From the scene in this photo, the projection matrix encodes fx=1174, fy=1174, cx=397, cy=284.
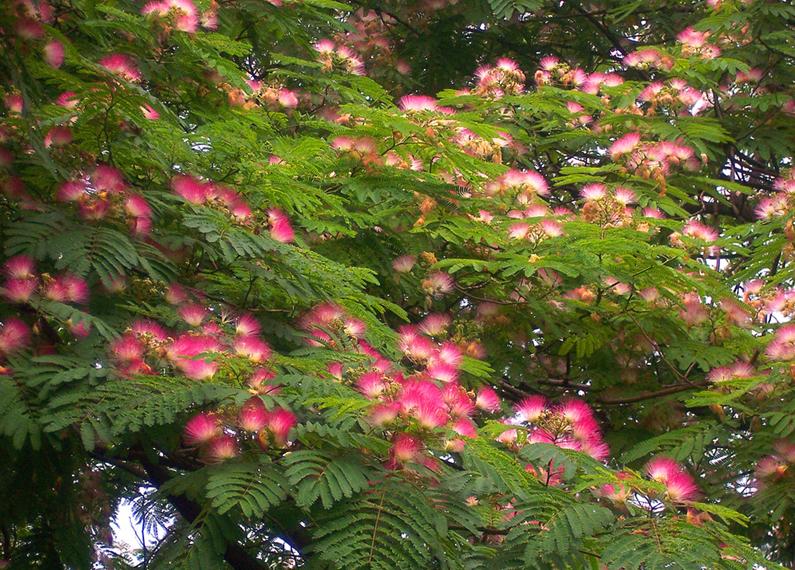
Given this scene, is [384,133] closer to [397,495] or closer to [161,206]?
[161,206]

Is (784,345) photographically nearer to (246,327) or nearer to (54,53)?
(246,327)

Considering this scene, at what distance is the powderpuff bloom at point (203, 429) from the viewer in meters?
3.45

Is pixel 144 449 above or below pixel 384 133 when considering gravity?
below

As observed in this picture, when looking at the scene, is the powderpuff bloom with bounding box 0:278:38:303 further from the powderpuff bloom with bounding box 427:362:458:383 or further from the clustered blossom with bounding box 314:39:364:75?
the clustered blossom with bounding box 314:39:364:75

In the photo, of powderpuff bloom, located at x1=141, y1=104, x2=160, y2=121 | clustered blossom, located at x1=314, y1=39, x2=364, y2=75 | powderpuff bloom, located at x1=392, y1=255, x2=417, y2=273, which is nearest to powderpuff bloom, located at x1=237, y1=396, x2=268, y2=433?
powderpuff bloom, located at x1=141, y1=104, x2=160, y2=121

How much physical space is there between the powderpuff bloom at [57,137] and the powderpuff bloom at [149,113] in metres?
0.30

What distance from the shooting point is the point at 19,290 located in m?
3.69

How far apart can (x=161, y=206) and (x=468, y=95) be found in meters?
3.11

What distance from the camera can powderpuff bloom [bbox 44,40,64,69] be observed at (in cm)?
415

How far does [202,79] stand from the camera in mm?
5559

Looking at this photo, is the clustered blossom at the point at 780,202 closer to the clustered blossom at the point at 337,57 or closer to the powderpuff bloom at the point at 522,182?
the powderpuff bloom at the point at 522,182

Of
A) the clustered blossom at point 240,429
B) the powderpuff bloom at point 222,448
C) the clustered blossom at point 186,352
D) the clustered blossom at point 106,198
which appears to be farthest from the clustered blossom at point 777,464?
the clustered blossom at point 106,198

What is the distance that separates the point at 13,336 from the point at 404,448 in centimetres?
127

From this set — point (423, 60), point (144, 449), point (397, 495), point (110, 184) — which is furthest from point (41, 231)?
point (423, 60)
